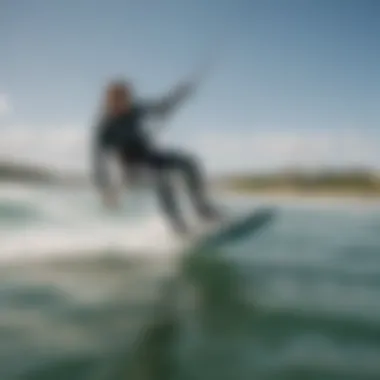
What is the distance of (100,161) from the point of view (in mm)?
1545

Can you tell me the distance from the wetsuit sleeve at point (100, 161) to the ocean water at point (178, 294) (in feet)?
0.15

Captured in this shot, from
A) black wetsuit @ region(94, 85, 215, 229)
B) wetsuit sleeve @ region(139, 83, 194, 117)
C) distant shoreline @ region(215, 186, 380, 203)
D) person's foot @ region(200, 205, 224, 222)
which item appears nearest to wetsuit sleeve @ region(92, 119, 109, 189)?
black wetsuit @ region(94, 85, 215, 229)

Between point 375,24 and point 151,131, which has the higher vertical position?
point 375,24

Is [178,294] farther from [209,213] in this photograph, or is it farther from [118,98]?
[118,98]

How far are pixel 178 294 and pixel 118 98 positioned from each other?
0.50 meters

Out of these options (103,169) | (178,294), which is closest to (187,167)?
(103,169)

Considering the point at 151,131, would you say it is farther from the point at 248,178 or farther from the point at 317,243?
the point at 317,243

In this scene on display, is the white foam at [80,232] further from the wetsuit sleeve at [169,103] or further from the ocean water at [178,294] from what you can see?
the wetsuit sleeve at [169,103]

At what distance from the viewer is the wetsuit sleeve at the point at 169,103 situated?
1.55 metres

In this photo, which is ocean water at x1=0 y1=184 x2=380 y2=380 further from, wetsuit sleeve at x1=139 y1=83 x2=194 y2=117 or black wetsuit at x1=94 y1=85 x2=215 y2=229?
wetsuit sleeve at x1=139 y1=83 x2=194 y2=117

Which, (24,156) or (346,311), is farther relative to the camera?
(24,156)

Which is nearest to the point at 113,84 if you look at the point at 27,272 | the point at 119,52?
the point at 119,52

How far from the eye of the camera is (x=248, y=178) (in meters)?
1.59

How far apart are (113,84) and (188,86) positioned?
188 mm
